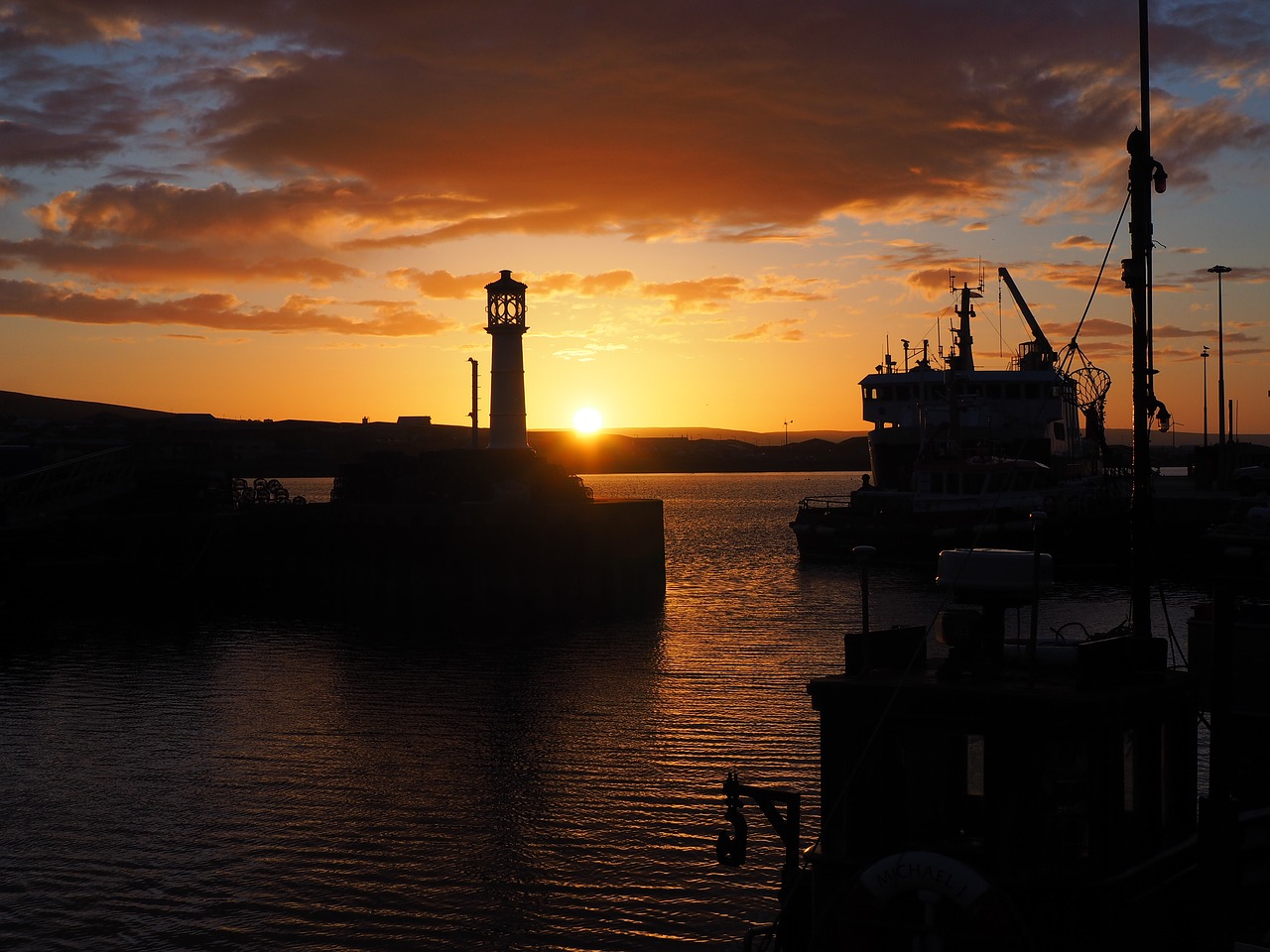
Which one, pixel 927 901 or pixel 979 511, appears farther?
pixel 979 511

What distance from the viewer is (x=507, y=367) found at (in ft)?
186

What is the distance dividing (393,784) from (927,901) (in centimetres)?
1316

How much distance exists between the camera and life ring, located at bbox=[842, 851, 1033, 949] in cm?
702

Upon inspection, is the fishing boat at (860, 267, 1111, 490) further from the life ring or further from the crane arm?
the life ring

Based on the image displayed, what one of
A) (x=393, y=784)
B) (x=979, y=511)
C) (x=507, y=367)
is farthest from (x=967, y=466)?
(x=393, y=784)

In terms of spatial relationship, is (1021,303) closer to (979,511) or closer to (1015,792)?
(979,511)

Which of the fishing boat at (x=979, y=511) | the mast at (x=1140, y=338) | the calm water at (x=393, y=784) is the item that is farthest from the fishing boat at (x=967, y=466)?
the mast at (x=1140, y=338)

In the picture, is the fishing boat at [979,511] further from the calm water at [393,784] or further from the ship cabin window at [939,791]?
the ship cabin window at [939,791]

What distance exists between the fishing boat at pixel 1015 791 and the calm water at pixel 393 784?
5.59 meters

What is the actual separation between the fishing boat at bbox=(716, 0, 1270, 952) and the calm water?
220 inches

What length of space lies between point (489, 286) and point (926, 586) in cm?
2632

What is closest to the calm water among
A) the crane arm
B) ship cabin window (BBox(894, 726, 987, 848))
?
ship cabin window (BBox(894, 726, 987, 848))

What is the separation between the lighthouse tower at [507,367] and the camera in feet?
185

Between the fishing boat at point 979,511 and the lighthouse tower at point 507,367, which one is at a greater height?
the lighthouse tower at point 507,367
